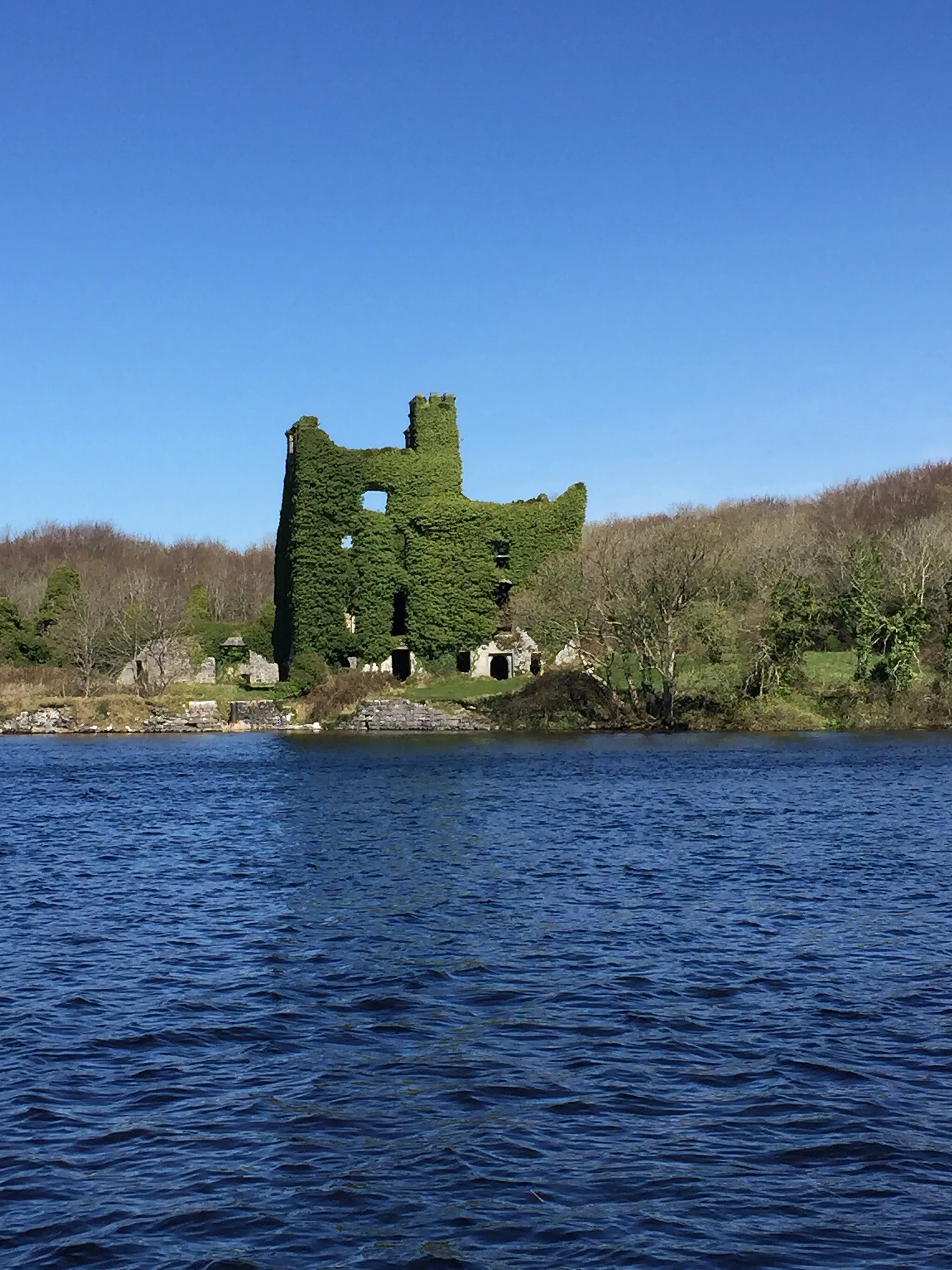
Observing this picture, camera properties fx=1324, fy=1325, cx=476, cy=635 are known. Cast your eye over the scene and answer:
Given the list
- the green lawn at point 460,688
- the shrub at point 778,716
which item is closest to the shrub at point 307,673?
the green lawn at point 460,688

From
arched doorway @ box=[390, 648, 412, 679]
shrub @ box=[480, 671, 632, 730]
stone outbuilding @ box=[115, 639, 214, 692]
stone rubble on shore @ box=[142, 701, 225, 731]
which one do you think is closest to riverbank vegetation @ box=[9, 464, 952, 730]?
shrub @ box=[480, 671, 632, 730]

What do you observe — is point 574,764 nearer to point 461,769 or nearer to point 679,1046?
point 461,769

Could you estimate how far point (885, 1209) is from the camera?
8.59 m

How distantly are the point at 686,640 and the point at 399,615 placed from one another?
19933 millimetres

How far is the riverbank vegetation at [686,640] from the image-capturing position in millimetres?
56344

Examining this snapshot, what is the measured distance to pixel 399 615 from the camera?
234ft

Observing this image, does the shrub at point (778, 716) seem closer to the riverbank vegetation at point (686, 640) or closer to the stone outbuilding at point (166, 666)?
the riverbank vegetation at point (686, 640)

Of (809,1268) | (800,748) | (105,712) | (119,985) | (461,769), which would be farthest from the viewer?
(105,712)

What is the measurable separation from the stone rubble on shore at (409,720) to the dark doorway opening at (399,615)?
9.93 m

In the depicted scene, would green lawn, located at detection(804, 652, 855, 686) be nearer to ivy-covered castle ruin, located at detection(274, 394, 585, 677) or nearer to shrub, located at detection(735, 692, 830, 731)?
shrub, located at detection(735, 692, 830, 731)

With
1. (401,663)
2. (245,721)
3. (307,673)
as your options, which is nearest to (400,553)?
(401,663)

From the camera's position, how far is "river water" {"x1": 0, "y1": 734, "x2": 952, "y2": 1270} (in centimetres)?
846

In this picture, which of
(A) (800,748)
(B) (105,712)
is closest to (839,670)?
(A) (800,748)

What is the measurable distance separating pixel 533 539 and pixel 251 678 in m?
19.7
